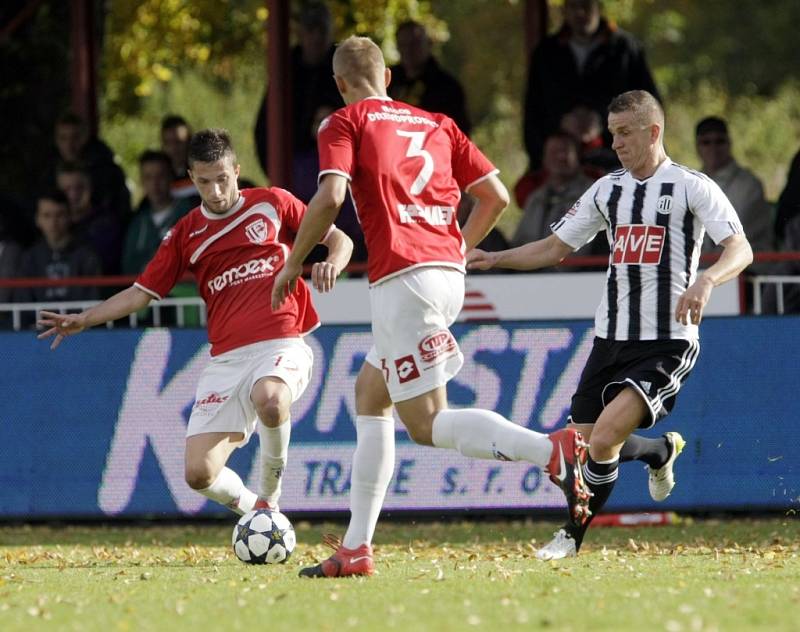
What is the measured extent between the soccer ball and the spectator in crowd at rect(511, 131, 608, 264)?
13.9ft

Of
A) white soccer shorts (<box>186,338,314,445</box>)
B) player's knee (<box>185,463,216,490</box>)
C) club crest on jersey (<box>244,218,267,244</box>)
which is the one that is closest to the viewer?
player's knee (<box>185,463,216,490</box>)

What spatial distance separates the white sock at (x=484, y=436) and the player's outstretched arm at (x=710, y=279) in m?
0.89

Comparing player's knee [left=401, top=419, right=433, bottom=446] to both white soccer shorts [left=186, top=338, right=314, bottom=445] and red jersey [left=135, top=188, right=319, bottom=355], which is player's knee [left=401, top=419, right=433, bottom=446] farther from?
red jersey [left=135, top=188, right=319, bottom=355]

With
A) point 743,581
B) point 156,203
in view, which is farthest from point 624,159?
point 156,203

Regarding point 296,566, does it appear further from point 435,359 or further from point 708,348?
point 708,348

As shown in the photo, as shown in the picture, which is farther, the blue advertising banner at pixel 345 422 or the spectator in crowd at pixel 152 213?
the spectator in crowd at pixel 152 213

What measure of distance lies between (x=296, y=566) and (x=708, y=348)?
3.28m

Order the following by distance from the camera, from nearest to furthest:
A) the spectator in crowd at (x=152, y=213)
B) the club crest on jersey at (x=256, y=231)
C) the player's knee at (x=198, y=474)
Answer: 1. the player's knee at (x=198, y=474)
2. the club crest on jersey at (x=256, y=231)
3. the spectator in crowd at (x=152, y=213)

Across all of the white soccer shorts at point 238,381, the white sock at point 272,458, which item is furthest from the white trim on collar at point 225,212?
the white sock at point 272,458

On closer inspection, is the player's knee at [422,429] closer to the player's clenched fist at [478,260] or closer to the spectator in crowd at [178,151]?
the player's clenched fist at [478,260]

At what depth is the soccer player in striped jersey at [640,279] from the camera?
8.15 metres

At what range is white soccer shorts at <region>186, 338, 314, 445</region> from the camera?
8.84m

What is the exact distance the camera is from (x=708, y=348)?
10.4m

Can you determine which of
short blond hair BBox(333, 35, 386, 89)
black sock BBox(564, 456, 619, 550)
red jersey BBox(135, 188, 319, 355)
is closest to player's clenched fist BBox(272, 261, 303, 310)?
short blond hair BBox(333, 35, 386, 89)
